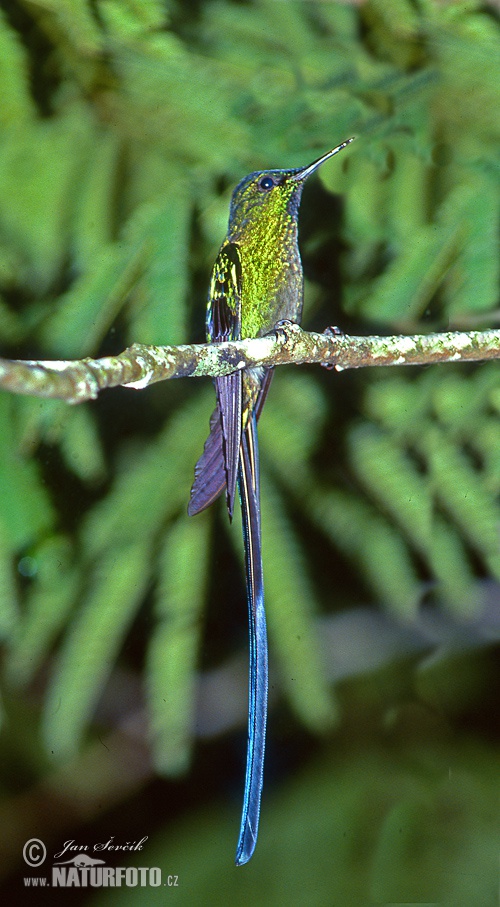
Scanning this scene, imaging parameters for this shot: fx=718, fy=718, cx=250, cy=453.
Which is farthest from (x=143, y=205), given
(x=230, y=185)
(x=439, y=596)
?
(x=439, y=596)

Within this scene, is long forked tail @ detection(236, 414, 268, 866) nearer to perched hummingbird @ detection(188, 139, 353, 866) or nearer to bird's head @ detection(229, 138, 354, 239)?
perched hummingbird @ detection(188, 139, 353, 866)

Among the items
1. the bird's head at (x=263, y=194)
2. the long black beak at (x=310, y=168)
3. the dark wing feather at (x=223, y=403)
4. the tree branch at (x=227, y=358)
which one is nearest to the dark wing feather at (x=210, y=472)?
the dark wing feather at (x=223, y=403)

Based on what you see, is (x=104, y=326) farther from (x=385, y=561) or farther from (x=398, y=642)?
(x=398, y=642)

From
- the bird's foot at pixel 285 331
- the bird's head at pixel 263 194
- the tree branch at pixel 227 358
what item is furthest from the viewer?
the bird's head at pixel 263 194

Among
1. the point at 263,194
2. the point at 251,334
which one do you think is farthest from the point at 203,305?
the point at 263,194

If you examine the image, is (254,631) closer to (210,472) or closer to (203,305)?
(210,472)

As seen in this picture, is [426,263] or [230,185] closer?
[230,185]

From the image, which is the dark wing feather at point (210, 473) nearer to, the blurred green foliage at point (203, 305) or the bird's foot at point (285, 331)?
the blurred green foliage at point (203, 305)
